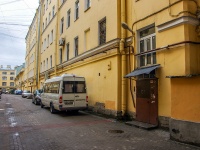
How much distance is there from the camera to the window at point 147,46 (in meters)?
10.2

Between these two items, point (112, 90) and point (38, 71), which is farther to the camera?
point (38, 71)

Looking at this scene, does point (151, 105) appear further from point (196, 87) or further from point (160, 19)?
point (160, 19)

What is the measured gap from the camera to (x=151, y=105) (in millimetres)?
9680

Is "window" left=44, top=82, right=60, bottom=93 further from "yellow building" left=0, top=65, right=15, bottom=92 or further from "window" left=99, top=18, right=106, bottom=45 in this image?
"yellow building" left=0, top=65, right=15, bottom=92

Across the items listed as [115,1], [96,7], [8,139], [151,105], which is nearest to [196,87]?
[151,105]

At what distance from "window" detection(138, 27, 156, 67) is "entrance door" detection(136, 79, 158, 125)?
102 centimetres

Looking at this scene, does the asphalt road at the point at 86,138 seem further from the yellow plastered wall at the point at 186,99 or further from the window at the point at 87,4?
the window at the point at 87,4

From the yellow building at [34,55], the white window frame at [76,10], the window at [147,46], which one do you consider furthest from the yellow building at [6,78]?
the window at [147,46]

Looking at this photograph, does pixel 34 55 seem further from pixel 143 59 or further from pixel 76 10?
pixel 143 59

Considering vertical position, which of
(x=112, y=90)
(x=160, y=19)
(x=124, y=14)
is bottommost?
(x=112, y=90)

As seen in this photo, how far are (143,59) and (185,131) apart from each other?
482 centimetres

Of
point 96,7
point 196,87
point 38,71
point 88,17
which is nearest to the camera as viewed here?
point 196,87

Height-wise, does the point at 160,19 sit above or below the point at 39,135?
above

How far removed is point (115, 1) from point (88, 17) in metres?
4.21
